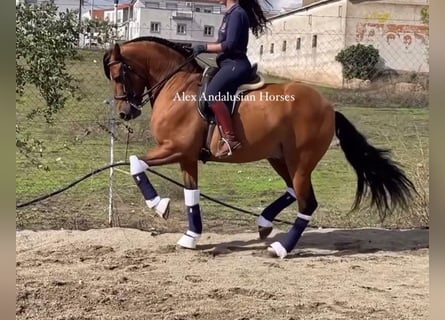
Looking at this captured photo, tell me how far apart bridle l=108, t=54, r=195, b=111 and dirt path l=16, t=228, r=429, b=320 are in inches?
52.3

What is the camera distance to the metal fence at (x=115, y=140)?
6949mm

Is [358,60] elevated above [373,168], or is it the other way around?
[358,60]

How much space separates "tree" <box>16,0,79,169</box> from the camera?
6000 millimetres

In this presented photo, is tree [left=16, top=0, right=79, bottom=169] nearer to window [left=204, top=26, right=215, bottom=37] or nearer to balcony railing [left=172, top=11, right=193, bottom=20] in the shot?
balcony railing [left=172, top=11, right=193, bottom=20]

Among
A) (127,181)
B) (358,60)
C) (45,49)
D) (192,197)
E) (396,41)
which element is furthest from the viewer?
(396,41)

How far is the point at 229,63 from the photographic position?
5371 mm

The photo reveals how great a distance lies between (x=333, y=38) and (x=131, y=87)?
6.97 meters

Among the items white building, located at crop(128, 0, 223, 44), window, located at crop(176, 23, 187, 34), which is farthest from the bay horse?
window, located at crop(176, 23, 187, 34)

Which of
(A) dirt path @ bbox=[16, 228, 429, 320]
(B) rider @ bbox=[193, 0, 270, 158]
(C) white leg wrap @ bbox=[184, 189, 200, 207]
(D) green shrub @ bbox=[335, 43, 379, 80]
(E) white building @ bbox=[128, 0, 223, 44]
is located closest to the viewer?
(A) dirt path @ bbox=[16, 228, 429, 320]

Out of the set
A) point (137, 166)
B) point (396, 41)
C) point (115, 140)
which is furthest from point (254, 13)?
point (396, 41)

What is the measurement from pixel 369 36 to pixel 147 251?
31.3ft

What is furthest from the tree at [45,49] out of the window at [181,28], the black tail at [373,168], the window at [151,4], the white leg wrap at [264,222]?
the black tail at [373,168]

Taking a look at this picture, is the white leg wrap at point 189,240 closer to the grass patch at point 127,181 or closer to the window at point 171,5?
the grass patch at point 127,181

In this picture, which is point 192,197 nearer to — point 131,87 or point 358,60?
point 131,87
